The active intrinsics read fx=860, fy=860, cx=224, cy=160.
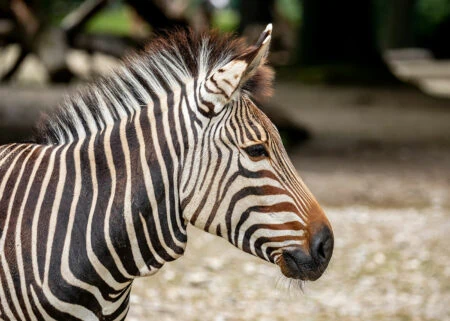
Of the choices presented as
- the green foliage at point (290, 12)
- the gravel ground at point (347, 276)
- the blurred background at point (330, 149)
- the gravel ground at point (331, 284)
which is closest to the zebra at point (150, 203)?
the blurred background at point (330, 149)

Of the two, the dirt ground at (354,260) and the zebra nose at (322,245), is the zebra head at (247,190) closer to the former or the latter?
the zebra nose at (322,245)

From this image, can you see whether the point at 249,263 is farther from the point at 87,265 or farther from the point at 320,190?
the point at 87,265

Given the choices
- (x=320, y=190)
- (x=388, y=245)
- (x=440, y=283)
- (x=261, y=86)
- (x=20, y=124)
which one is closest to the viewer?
(x=261, y=86)

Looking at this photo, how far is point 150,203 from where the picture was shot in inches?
126

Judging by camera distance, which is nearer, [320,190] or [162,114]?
[162,114]

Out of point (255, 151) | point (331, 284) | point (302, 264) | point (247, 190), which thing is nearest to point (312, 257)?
point (302, 264)

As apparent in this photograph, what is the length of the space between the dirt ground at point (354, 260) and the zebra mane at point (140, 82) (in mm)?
875

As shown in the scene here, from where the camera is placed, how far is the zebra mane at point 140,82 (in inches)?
133

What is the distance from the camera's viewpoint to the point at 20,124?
14383 mm

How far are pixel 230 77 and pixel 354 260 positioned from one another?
465cm

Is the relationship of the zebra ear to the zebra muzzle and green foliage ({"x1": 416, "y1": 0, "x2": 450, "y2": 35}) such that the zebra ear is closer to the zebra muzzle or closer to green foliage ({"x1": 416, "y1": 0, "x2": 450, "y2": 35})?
the zebra muzzle

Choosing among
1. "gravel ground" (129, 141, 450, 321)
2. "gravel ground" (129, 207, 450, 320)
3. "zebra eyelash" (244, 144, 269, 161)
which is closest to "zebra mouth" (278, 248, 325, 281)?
"zebra eyelash" (244, 144, 269, 161)

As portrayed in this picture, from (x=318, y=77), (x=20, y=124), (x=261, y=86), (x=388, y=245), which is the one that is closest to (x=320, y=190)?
(x=388, y=245)

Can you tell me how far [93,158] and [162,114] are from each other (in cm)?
31
